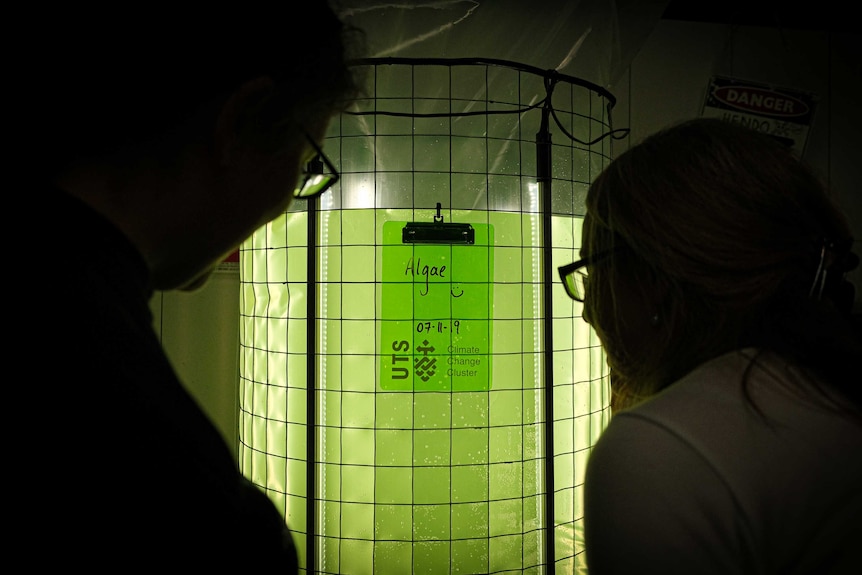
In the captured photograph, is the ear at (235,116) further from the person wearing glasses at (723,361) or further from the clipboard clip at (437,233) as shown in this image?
the clipboard clip at (437,233)

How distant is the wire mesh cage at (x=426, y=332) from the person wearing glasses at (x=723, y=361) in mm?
562

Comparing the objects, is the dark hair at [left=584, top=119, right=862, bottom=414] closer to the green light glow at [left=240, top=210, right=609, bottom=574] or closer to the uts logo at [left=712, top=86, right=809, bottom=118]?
the green light glow at [left=240, top=210, right=609, bottom=574]

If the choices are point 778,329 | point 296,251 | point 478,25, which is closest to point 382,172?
point 296,251

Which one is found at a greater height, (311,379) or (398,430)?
(311,379)

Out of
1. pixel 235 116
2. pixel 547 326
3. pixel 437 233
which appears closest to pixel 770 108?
pixel 547 326

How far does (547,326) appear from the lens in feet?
4.09

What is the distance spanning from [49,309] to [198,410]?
109 mm

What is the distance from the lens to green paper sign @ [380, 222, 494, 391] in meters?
1.20

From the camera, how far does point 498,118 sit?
4.21ft

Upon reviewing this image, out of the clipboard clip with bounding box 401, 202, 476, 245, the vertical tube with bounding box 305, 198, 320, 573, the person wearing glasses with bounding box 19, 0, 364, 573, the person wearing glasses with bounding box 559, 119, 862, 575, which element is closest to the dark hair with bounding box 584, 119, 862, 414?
the person wearing glasses with bounding box 559, 119, 862, 575

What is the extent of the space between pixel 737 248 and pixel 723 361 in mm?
102

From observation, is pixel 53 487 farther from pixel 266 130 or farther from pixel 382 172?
pixel 382 172

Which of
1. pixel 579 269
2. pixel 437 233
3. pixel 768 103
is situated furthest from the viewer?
pixel 768 103

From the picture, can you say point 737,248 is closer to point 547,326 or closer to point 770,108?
point 547,326
